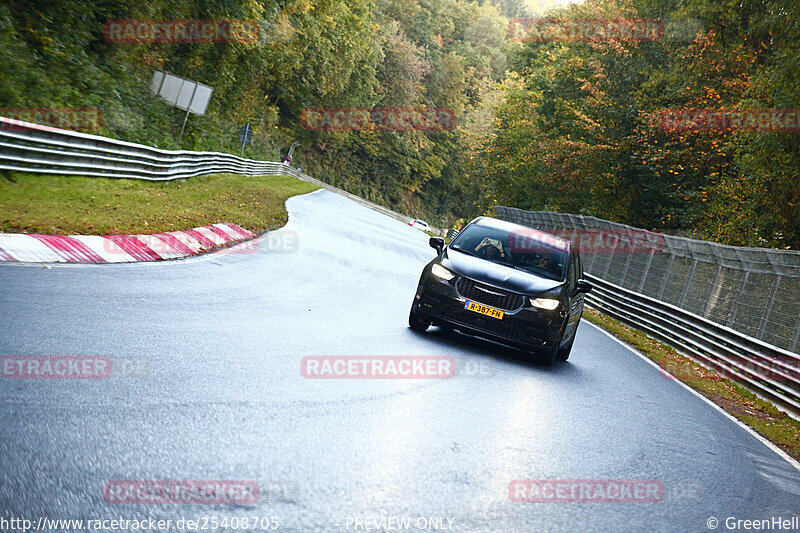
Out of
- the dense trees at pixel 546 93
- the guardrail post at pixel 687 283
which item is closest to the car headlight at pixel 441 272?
the guardrail post at pixel 687 283

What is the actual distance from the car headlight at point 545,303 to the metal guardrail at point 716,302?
403 centimetres

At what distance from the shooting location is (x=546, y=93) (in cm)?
4981

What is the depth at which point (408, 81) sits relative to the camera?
267 feet

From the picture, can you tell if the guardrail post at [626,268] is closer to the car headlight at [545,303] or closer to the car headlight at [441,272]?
the car headlight at [545,303]

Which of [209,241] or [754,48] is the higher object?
[754,48]

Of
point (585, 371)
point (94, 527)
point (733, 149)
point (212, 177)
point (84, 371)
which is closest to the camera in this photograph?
point (94, 527)

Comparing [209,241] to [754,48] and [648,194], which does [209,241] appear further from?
[648,194]

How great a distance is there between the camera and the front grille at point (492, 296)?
406 inches

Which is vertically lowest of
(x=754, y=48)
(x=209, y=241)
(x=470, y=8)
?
(x=209, y=241)

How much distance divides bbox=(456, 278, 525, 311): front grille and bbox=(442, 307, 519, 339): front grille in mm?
185

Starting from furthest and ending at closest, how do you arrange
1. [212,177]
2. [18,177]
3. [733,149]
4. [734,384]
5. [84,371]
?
[212,177]
[733,149]
[18,177]
[734,384]
[84,371]

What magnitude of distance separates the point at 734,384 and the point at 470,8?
343 ft

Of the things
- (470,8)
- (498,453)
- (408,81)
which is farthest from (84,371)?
(470,8)

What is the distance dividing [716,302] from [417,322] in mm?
8461
